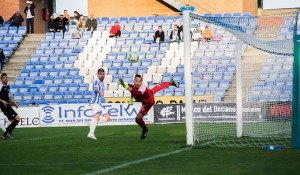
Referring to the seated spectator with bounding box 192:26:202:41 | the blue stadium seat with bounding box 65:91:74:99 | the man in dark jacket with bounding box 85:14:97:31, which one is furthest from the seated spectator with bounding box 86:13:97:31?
the seated spectator with bounding box 192:26:202:41

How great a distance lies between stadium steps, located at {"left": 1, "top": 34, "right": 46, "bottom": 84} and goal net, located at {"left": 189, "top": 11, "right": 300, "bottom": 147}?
16.3 metres

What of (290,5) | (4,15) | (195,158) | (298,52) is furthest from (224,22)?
(4,15)

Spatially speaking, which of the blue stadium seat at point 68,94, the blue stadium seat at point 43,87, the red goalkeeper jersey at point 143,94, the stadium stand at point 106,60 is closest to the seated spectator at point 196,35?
the stadium stand at point 106,60

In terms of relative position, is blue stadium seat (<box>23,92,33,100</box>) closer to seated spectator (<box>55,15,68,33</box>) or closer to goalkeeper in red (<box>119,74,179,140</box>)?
seated spectator (<box>55,15,68,33</box>)

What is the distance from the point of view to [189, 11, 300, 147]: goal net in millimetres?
12273

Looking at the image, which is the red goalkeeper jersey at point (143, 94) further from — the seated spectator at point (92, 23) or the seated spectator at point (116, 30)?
the seated spectator at point (92, 23)

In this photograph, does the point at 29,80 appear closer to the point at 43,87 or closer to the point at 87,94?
the point at 43,87

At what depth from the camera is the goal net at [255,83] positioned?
12.3 metres

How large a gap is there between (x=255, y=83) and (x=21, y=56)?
23.0 meters

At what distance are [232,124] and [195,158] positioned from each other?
8.47 meters

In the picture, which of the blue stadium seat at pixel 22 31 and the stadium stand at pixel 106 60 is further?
the blue stadium seat at pixel 22 31

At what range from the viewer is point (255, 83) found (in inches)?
615

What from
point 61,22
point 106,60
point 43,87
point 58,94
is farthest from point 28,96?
point 61,22

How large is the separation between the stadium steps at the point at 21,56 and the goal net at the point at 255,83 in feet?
53.6
